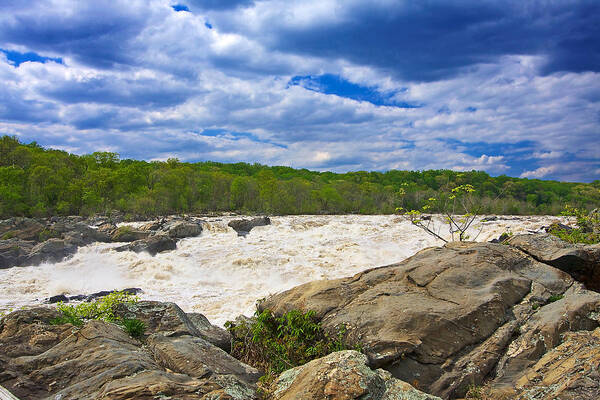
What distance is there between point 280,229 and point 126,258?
13.1m

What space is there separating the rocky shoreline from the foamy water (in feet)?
25.0

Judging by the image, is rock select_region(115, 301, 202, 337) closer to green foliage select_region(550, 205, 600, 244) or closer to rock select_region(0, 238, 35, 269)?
green foliage select_region(550, 205, 600, 244)

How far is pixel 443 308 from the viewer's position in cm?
522

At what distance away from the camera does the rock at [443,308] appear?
4664 millimetres

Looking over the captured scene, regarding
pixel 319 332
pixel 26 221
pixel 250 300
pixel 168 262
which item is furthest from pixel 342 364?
pixel 26 221

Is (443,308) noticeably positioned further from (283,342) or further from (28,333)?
(28,333)

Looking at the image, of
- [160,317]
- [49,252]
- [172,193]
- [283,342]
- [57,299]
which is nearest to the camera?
[283,342]

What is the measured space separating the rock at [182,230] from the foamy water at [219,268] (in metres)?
1.06

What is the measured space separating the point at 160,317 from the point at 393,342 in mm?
3876

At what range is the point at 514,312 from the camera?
535cm

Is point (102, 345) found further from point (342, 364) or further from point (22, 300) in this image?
point (22, 300)

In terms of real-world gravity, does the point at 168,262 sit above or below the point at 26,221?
below

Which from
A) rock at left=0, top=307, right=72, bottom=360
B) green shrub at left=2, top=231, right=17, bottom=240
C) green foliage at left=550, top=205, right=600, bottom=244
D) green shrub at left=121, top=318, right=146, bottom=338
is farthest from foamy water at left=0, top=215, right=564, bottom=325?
green foliage at left=550, top=205, right=600, bottom=244

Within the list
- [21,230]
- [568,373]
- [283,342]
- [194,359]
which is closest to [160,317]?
[194,359]
